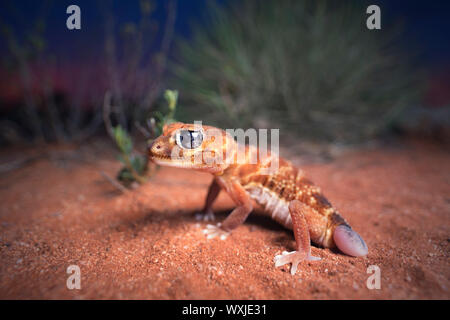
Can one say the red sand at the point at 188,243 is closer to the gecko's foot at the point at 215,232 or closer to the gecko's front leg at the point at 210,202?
the gecko's foot at the point at 215,232

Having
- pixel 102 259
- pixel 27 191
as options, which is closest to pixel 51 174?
pixel 27 191

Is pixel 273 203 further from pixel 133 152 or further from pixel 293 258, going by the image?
pixel 133 152

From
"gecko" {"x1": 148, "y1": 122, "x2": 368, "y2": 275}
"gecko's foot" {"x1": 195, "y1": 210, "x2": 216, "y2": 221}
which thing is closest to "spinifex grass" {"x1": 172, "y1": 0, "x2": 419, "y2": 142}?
"gecko's foot" {"x1": 195, "y1": 210, "x2": 216, "y2": 221}

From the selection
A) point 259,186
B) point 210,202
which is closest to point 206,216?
point 210,202

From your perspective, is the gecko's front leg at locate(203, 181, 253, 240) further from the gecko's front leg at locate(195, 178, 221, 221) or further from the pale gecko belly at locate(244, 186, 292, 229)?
the gecko's front leg at locate(195, 178, 221, 221)

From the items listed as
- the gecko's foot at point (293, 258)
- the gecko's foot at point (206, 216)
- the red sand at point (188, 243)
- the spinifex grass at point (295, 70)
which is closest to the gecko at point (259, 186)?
the gecko's foot at point (293, 258)
